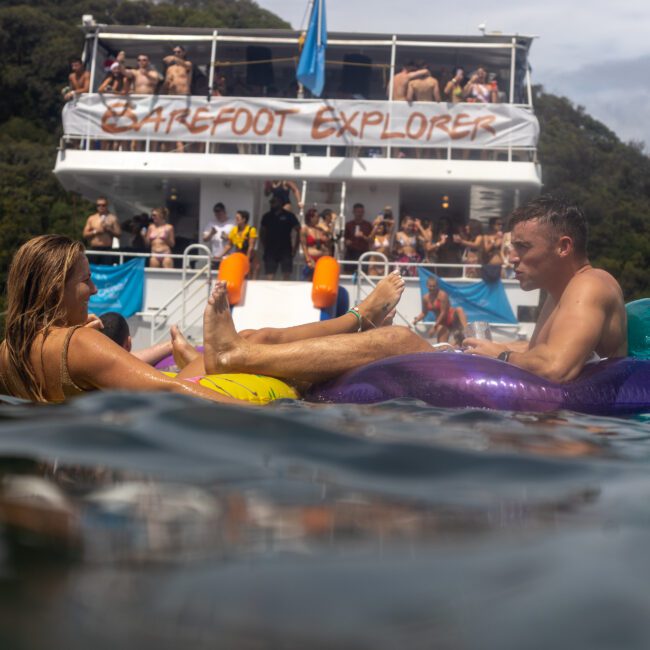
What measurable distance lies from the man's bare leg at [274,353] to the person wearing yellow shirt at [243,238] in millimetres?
7144

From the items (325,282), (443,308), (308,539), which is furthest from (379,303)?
(443,308)

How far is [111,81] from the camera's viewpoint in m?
13.0

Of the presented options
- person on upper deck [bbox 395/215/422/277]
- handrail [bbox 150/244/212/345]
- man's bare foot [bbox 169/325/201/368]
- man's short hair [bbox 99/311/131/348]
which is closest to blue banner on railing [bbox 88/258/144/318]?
handrail [bbox 150/244/212/345]

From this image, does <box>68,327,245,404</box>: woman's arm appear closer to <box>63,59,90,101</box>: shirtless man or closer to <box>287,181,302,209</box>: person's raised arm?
<box>287,181,302,209</box>: person's raised arm

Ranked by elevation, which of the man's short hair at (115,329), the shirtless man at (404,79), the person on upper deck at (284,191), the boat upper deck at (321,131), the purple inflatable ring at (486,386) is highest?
the shirtless man at (404,79)

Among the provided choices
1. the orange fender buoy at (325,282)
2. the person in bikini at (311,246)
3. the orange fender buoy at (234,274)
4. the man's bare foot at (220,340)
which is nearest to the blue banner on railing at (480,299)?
the person in bikini at (311,246)

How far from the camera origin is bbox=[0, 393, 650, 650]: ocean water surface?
0.83 m

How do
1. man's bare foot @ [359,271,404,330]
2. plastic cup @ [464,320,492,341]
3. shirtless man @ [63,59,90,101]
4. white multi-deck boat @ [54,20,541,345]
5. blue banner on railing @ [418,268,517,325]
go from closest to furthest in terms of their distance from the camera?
man's bare foot @ [359,271,404,330] → plastic cup @ [464,320,492,341] → blue banner on railing @ [418,268,517,325] → white multi-deck boat @ [54,20,541,345] → shirtless man @ [63,59,90,101]

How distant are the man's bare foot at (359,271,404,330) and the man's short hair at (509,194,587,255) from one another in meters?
0.79

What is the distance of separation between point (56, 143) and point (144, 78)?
25.0m

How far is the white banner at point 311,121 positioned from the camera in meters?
12.3

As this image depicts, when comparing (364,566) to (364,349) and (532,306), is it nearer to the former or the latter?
(364,349)

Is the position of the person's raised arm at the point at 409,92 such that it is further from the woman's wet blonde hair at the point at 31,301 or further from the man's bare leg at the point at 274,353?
the woman's wet blonde hair at the point at 31,301

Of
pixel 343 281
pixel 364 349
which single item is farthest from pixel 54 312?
pixel 343 281
